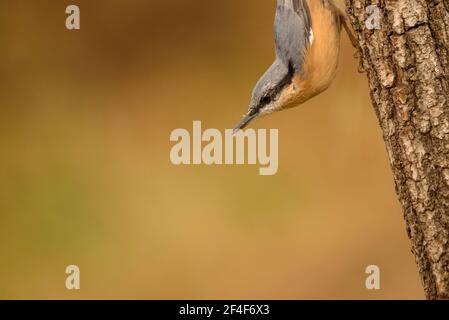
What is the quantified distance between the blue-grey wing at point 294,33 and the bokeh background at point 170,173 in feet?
7.44

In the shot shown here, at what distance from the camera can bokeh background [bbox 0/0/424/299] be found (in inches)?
238

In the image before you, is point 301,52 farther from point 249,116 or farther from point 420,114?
point 420,114

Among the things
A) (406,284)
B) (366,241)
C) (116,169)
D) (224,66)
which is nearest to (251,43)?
(224,66)

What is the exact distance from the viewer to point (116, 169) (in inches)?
259

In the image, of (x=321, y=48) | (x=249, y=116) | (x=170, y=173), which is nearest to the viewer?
(x=321, y=48)

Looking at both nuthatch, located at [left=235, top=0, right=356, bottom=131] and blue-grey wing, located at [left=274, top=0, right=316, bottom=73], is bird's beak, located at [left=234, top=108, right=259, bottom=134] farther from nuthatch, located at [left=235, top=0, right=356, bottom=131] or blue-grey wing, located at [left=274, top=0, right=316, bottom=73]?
blue-grey wing, located at [left=274, top=0, right=316, bottom=73]

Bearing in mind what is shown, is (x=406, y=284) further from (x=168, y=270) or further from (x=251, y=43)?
(x=251, y=43)

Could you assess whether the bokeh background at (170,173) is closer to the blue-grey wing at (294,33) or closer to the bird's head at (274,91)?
the bird's head at (274,91)

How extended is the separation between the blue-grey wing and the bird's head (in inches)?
2.1

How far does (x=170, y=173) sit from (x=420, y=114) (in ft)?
12.6

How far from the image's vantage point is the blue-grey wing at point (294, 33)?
3869 mm

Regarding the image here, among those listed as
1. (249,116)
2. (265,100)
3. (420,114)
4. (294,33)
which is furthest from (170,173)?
(420,114)

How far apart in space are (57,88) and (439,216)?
4.86m

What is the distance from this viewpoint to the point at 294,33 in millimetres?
3883
